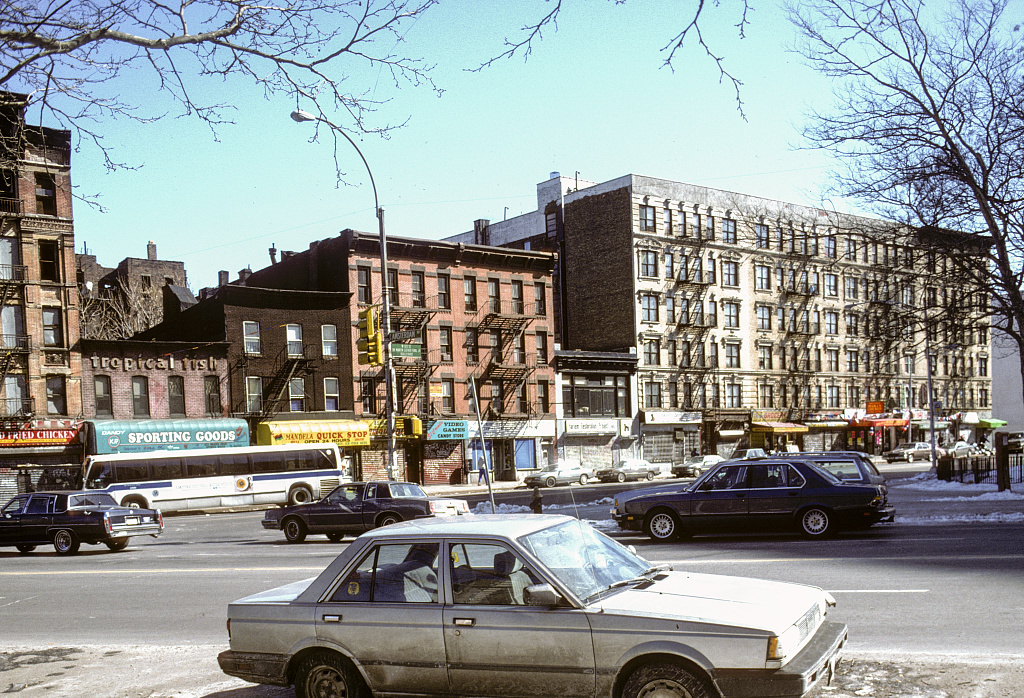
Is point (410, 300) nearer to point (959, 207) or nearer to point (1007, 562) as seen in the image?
point (959, 207)

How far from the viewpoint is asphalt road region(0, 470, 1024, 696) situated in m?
9.35

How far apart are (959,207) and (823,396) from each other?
176ft

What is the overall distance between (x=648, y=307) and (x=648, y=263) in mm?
3069

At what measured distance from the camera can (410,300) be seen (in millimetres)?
53531

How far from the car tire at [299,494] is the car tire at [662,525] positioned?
1102 inches

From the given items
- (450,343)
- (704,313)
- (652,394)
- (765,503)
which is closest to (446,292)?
(450,343)

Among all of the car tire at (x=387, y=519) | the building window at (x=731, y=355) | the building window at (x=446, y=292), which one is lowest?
the car tire at (x=387, y=519)

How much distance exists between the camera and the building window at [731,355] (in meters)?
68.2

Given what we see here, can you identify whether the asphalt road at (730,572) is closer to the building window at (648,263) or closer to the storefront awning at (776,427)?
the building window at (648,263)

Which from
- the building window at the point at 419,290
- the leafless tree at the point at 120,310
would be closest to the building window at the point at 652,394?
the building window at the point at 419,290

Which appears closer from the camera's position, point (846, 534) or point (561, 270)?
point (846, 534)

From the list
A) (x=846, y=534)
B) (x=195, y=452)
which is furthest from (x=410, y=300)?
(x=846, y=534)

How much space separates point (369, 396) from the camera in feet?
171

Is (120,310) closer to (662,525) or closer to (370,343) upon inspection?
(370,343)
